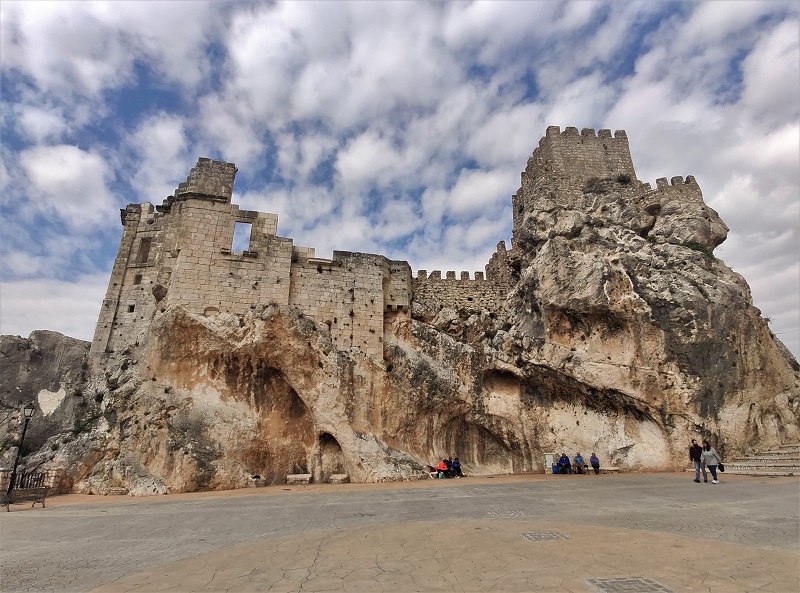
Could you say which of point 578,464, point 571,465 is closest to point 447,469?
point 571,465

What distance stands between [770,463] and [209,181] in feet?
86.1

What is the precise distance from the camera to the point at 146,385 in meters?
16.1

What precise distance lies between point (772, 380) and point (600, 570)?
62.2ft

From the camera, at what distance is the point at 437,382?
61.2 ft

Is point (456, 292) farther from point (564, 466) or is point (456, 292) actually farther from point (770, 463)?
point (770, 463)

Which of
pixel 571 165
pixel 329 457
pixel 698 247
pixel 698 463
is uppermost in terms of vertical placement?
pixel 571 165

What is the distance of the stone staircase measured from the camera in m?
13.7

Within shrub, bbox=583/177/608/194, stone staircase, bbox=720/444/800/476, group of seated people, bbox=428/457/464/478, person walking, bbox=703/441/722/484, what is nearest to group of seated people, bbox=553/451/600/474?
group of seated people, bbox=428/457/464/478

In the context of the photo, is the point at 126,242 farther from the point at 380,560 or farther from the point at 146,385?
the point at 380,560

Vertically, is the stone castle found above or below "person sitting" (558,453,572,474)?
above

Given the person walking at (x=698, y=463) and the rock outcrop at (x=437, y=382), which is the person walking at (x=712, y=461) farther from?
the rock outcrop at (x=437, y=382)

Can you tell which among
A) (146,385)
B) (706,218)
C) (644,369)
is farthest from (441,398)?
(706,218)

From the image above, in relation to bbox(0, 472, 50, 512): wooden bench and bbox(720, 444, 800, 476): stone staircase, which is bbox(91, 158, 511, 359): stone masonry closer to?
bbox(0, 472, 50, 512): wooden bench

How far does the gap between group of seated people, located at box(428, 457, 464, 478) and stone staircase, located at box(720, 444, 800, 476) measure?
9.84 m
